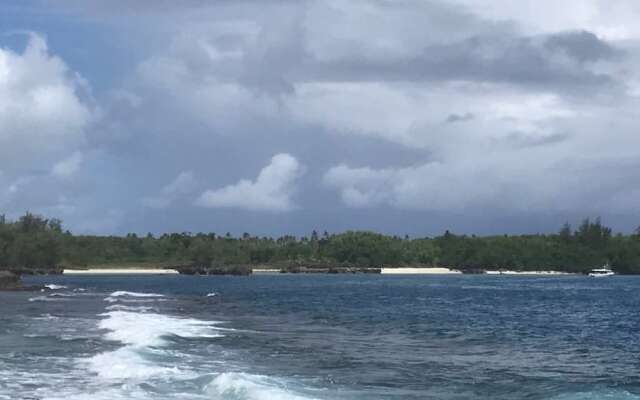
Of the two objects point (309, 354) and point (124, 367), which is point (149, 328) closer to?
point (309, 354)

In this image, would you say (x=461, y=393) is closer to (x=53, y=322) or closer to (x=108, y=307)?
(x=53, y=322)

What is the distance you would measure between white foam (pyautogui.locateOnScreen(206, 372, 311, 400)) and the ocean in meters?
0.07

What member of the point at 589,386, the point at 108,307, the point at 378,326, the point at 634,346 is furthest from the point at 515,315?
the point at 589,386

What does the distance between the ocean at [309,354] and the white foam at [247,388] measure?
7 cm

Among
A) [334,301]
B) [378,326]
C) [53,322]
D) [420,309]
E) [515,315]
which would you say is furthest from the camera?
[334,301]

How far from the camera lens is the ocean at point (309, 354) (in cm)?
3092

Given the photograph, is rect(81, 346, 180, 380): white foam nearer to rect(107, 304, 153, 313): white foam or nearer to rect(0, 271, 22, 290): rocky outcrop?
rect(107, 304, 153, 313): white foam

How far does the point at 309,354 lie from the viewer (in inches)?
1678

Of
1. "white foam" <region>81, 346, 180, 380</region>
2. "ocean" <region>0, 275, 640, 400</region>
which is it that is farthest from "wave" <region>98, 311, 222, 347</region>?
"white foam" <region>81, 346, 180, 380</region>

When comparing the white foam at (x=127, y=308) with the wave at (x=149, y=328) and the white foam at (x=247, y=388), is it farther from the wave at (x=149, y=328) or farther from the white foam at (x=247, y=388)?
the white foam at (x=247, y=388)

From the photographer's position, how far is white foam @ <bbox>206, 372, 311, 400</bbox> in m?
28.6

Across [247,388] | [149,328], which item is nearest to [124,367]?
[247,388]

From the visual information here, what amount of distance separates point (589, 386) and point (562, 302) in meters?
69.6

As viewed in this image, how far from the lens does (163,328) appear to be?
53531 mm
